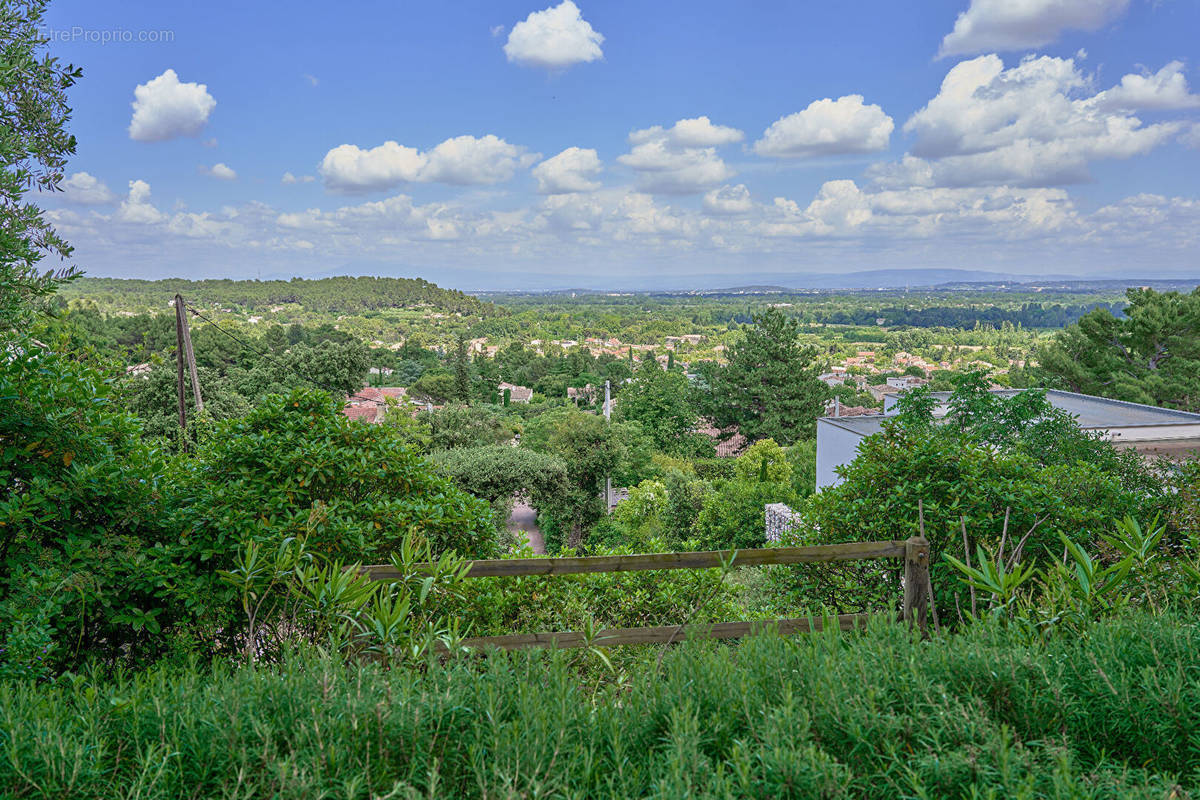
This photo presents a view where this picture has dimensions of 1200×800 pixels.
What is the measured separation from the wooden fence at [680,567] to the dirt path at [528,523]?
17.9 meters

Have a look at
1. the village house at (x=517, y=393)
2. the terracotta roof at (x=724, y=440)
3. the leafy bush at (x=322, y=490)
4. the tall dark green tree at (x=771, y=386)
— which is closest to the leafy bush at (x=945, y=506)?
the leafy bush at (x=322, y=490)

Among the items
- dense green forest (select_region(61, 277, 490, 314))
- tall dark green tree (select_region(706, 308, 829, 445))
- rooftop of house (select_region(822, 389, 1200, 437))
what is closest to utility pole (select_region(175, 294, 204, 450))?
rooftop of house (select_region(822, 389, 1200, 437))

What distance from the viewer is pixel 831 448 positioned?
14172mm

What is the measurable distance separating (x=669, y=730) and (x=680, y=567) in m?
1.07

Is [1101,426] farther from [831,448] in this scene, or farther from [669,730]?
[669,730]

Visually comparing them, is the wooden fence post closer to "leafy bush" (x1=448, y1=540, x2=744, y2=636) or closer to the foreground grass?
"leafy bush" (x1=448, y1=540, x2=744, y2=636)

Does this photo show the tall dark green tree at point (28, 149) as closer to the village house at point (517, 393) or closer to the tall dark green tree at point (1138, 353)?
the tall dark green tree at point (1138, 353)

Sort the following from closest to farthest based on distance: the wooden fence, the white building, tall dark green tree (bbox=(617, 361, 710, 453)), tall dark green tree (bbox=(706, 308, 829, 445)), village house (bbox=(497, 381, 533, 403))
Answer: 1. the wooden fence
2. the white building
3. tall dark green tree (bbox=(706, 308, 829, 445))
4. tall dark green tree (bbox=(617, 361, 710, 453))
5. village house (bbox=(497, 381, 533, 403))

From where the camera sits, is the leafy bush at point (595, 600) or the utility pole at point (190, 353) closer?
the leafy bush at point (595, 600)

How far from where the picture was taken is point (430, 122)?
316ft

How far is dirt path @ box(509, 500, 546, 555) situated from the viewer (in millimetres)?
21345

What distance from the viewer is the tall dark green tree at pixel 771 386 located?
31.5 meters

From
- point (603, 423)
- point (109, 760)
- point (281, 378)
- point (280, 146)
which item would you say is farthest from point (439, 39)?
point (109, 760)

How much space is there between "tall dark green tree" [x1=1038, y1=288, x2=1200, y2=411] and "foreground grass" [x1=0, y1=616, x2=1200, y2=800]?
1005 inches
